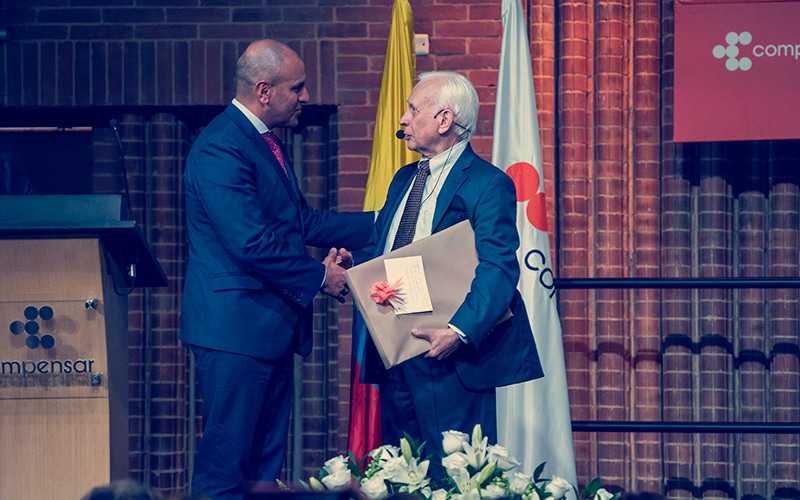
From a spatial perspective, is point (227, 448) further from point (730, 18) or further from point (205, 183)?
point (730, 18)

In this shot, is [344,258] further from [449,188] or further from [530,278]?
[530,278]

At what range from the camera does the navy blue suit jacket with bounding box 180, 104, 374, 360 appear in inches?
151

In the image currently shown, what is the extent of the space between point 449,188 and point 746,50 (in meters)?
2.47

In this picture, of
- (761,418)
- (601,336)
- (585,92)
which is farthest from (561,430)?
(585,92)

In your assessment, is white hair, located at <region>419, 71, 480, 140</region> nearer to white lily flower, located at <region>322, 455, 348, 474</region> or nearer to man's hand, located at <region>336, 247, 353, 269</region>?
man's hand, located at <region>336, 247, 353, 269</region>

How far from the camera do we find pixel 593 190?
5.80 meters

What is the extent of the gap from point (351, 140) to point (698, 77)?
1.69 metres

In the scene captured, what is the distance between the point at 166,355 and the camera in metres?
5.82

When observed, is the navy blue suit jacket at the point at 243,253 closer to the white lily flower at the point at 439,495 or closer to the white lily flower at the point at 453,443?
the white lily flower at the point at 453,443

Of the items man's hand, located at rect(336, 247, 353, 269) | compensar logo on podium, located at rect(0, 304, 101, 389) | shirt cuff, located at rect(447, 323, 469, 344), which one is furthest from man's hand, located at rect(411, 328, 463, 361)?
compensar logo on podium, located at rect(0, 304, 101, 389)

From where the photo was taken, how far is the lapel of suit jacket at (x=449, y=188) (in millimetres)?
3760

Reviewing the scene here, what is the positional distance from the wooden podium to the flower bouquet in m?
1.13

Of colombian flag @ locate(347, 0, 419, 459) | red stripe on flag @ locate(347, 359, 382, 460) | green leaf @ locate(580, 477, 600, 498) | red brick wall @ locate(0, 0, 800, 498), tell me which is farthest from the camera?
red brick wall @ locate(0, 0, 800, 498)

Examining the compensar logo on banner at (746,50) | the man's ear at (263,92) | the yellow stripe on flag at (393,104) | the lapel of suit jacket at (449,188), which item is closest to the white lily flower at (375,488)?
the lapel of suit jacket at (449,188)
